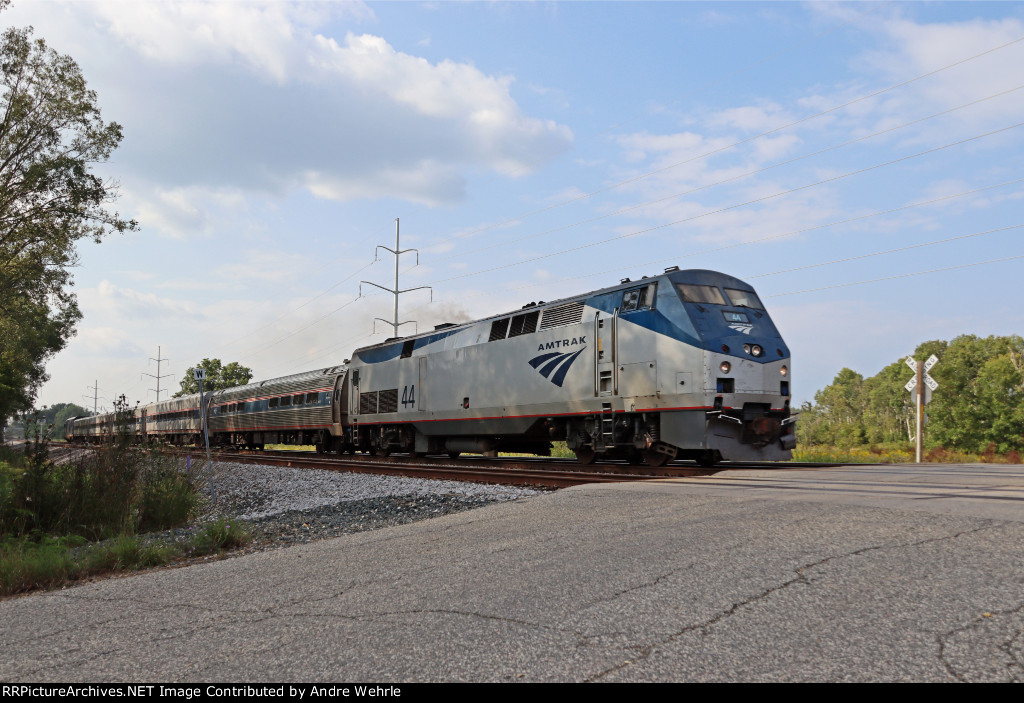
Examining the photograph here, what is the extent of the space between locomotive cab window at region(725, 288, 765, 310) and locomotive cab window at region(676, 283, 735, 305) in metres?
0.32

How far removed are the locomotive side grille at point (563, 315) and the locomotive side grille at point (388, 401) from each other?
7.69 meters

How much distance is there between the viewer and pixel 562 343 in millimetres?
16297

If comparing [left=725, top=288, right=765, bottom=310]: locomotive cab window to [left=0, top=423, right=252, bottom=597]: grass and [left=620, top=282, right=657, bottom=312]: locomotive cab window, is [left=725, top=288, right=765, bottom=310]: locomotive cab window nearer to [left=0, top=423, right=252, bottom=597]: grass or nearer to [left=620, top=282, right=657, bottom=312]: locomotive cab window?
[left=620, top=282, right=657, bottom=312]: locomotive cab window

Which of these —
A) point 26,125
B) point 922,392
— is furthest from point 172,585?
point 26,125

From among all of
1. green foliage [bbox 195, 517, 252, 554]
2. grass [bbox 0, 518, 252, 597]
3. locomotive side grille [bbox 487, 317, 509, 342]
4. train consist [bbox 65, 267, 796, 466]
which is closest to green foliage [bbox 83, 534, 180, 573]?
grass [bbox 0, 518, 252, 597]

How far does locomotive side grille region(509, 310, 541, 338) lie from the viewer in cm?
1745

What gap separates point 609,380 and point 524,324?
3523 mm

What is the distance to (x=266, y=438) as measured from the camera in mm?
35875

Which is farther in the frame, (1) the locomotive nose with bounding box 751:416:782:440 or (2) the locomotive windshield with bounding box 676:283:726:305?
(2) the locomotive windshield with bounding box 676:283:726:305

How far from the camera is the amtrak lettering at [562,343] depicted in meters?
15.7

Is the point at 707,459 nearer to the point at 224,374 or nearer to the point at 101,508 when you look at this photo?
the point at 101,508

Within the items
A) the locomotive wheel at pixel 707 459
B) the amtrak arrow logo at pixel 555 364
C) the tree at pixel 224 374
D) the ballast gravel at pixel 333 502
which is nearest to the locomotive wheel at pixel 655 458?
the locomotive wheel at pixel 707 459

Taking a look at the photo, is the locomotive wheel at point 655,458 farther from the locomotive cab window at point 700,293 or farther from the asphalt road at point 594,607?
the asphalt road at point 594,607

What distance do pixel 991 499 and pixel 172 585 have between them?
7.56 meters
